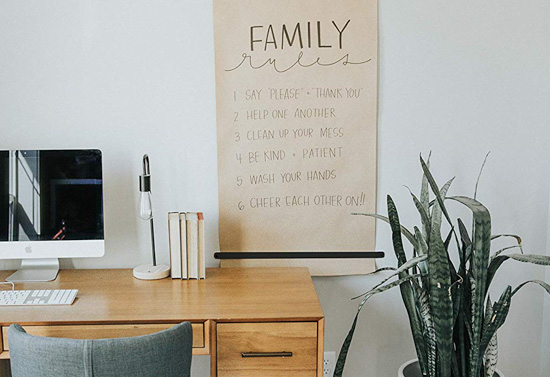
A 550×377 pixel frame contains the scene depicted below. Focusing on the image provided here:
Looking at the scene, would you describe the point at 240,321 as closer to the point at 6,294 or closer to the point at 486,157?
the point at 6,294

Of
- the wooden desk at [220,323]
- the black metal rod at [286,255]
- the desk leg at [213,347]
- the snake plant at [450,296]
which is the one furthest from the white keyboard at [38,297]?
the snake plant at [450,296]

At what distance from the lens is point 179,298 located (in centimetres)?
191

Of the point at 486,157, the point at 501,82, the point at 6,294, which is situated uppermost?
the point at 501,82

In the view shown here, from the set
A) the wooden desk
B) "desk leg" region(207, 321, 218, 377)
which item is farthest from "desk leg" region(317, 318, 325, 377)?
"desk leg" region(207, 321, 218, 377)

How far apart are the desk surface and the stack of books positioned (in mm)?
43

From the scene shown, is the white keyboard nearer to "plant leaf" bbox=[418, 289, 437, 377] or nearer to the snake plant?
the snake plant

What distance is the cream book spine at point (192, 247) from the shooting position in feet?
6.81

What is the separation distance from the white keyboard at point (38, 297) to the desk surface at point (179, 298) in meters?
0.03

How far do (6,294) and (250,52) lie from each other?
1.20 m

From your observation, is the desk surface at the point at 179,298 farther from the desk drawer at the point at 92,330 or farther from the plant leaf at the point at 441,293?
the plant leaf at the point at 441,293

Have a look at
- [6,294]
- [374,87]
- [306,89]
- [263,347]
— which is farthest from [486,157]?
[6,294]

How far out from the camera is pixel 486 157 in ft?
7.46

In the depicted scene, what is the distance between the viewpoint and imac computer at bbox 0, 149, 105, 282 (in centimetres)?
207

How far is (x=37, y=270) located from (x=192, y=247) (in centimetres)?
60
